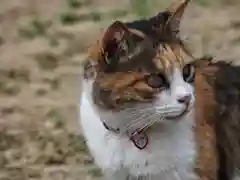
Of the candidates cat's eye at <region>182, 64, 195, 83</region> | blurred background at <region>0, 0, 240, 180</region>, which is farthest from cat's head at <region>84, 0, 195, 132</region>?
blurred background at <region>0, 0, 240, 180</region>

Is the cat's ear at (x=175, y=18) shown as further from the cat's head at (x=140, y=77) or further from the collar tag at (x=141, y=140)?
the collar tag at (x=141, y=140)

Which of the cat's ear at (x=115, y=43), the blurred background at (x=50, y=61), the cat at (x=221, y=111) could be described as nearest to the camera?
the cat's ear at (x=115, y=43)

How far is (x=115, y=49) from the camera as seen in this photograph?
3.56 ft

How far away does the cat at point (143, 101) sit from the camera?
1.08 m

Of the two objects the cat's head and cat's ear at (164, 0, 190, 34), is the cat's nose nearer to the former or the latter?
the cat's head

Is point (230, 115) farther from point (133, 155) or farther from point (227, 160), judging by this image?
point (133, 155)

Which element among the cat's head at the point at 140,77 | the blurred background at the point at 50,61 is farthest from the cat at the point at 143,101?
the blurred background at the point at 50,61

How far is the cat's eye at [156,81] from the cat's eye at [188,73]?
5 centimetres

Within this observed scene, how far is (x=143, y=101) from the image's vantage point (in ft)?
3.55

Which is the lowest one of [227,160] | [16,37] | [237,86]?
[227,160]

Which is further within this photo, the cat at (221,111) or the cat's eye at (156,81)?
the cat at (221,111)

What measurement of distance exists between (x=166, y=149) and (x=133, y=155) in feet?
0.21

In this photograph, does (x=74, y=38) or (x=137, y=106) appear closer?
(x=137, y=106)

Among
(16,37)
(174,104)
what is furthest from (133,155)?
(16,37)
